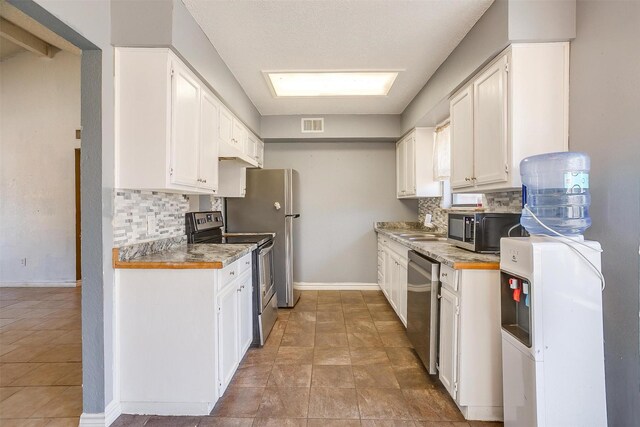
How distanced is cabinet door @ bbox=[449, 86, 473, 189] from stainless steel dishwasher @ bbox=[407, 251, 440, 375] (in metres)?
0.70

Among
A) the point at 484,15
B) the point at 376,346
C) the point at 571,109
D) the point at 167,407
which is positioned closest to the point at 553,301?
the point at 571,109

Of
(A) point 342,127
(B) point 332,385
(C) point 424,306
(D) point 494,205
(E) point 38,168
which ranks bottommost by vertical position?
(B) point 332,385

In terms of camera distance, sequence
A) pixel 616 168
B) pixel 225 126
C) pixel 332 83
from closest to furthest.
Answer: pixel 616 168
pixel 225 126
pixel 332 83

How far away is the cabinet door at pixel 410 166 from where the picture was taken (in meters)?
3.71

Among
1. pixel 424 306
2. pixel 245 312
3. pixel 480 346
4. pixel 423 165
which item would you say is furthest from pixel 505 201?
pixel 245 312

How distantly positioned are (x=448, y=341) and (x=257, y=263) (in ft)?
5.30

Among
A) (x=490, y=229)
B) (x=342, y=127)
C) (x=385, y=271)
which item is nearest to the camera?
(x=490, y=229)

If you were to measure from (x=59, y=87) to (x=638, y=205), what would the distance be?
21.3 ft

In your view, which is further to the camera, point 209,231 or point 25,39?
point 25,39

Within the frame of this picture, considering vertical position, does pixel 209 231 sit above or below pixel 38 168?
below

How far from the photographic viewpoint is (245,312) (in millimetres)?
2436

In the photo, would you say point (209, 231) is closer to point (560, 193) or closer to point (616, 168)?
point (560, 193)

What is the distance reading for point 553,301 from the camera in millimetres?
1368

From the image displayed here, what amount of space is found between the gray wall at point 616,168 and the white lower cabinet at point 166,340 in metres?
2.13
